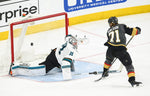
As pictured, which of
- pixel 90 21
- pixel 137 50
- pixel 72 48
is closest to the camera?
pixel 72 48

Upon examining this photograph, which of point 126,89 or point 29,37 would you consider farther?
point 29,37

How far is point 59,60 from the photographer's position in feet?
19.7

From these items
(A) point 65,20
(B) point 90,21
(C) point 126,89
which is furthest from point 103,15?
(C) point 126,89

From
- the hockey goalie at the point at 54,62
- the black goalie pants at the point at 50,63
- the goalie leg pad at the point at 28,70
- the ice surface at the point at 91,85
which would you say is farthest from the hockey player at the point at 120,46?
the goalie leg pad at the point at 28,70

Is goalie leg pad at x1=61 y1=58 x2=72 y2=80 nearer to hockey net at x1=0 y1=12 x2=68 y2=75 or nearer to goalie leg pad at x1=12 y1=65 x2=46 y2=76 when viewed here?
goalie leg pad at x1=12 y1=65 x2=46 y2=76

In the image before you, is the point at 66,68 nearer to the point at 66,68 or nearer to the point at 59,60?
the point at 66,68

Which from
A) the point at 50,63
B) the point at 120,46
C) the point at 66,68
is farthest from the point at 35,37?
the point at 120,46

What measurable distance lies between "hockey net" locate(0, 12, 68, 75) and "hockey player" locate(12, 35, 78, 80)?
0.14m

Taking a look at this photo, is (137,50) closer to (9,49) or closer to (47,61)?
(47,61)

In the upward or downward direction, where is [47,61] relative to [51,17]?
downward

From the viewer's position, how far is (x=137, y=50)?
23.4 feet

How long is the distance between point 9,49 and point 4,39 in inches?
59.8

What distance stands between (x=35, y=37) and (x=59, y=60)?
79cm

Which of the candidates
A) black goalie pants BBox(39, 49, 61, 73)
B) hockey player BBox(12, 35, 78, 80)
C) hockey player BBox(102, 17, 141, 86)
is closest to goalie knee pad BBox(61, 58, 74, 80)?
hockey player BBox(12, 35, 78, 80)
